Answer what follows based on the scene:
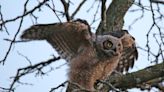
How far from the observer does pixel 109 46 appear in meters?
4.28

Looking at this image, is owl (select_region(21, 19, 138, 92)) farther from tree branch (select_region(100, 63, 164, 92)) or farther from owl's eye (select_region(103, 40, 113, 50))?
tree branch (select_region(100, 63, 164, 92))

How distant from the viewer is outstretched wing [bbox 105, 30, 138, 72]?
4273mm

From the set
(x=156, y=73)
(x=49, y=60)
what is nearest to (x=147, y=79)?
(x=156, y=73)

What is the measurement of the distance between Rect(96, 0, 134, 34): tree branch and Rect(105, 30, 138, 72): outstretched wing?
66 millimetres

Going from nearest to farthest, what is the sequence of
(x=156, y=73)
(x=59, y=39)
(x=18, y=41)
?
(x=156, y=73), (x=18, y=41), (x=59, y=39)

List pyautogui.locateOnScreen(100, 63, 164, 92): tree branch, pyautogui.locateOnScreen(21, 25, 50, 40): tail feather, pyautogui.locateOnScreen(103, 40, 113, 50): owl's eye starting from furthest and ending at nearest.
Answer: pyautogui.locateOnScreen(103, 40, 113, 50): owl's eye → pyautogui.locateOnScreen(21, 25, 50, 40): tail feather → pyautogui.locateOnScreen(100, 63, 164, 92): tree branch

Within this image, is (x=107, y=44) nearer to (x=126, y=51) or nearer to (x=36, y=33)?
(x=126, y=51)

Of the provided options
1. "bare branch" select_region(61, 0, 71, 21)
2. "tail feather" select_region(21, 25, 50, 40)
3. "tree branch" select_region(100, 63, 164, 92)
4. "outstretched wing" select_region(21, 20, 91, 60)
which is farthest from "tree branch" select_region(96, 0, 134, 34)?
"tree branch" select_region(100, 63, 164, 92)

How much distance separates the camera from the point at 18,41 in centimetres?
376

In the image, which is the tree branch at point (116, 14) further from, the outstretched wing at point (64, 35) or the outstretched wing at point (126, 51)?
the outstretched wing at point (64, 35)

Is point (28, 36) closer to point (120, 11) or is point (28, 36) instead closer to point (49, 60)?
point (49, 60)

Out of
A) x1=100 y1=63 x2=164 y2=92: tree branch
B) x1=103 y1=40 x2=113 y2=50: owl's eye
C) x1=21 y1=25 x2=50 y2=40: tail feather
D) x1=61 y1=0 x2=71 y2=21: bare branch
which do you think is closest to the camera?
x1=100 y1=63 x2=164 y2=92: tree branch

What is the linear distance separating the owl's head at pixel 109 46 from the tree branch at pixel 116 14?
114 millimetres

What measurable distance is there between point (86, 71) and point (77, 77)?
0.12 meters
